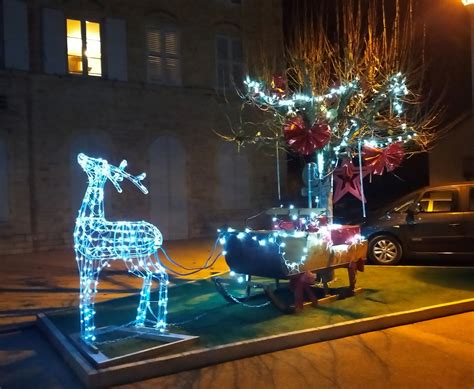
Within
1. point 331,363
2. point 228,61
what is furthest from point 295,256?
point 228,61

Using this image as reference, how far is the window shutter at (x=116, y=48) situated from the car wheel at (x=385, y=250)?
8.59 m

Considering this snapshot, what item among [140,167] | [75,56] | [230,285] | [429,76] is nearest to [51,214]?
[140,167]

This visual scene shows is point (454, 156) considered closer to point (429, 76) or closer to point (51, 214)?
point (429, 76)

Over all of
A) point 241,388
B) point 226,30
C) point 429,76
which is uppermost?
point 226,30

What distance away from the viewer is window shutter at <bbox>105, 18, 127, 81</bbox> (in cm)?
1560

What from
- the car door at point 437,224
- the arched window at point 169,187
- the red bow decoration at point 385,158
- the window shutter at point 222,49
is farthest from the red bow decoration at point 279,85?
the window shutter at point 222,49

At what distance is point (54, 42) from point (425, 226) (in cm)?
1047

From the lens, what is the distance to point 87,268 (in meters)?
6.04

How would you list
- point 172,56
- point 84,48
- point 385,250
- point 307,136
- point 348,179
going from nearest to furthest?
point 307,136
point 348,179
point 385,250
point 84,48
point 172,56

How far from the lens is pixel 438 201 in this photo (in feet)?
37.1

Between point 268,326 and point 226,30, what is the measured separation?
12.9 meters

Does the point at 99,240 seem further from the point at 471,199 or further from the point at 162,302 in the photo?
the point at 471,199

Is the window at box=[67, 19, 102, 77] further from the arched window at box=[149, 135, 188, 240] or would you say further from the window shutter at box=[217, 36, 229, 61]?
the window shutter at box=[217, 36, 229, 61]

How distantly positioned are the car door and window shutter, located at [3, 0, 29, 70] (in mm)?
10282
